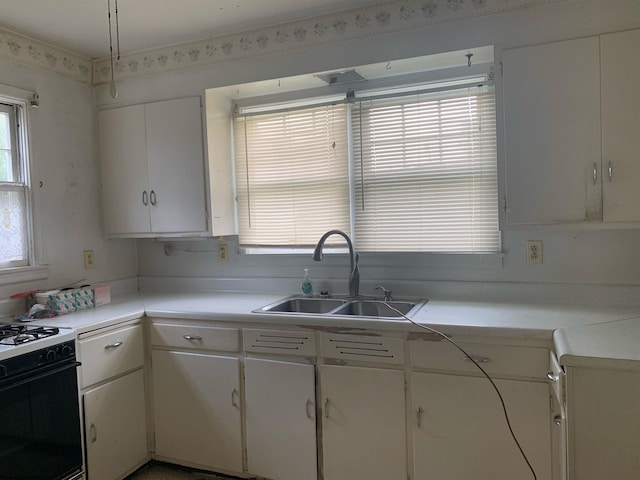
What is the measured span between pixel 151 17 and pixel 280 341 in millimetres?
1834

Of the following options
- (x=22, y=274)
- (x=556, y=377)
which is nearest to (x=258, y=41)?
(x=22, y=274)

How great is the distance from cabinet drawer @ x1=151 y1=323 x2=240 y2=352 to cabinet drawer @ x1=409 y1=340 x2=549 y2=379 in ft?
3.05

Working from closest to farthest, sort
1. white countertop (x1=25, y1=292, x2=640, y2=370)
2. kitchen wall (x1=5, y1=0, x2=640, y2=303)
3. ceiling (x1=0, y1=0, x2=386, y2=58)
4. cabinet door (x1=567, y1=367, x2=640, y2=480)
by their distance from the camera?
cabinet door (x1=567, y1=367, x2=640, y2=480), white countertop (x1=25, y1=292, x2=640, y2=370), kitchen wall (x1=5, y1=0, x2=640, y2=303), ceiling (x1=0, y1=0, x2=386, y2=58)

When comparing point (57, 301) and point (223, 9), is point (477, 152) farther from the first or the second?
point (57, 301)

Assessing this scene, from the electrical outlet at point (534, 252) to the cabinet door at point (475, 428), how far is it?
0.75 m

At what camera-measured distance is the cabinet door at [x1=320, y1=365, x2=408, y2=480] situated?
7.05ft

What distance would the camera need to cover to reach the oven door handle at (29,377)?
6.34ft

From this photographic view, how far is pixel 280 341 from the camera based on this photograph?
7.70ft

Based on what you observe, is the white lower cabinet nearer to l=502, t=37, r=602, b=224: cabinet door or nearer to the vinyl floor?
A: the vinyl floor

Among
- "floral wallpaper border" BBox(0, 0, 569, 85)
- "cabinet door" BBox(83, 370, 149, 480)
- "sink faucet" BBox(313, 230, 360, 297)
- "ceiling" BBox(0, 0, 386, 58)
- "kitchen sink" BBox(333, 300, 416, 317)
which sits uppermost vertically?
"ceiling" BBox(0, 0, 386, 58)

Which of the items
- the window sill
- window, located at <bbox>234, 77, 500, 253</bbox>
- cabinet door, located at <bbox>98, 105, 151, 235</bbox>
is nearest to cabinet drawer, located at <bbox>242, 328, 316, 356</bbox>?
window, located at <bbox>234, 77, 500, 253</bbox>

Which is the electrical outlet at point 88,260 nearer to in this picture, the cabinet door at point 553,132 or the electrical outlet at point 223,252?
the electrical outlet at point 223,252

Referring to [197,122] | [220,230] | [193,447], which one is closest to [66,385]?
[193,447]

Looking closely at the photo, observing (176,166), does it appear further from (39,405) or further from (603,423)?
(603,423)
